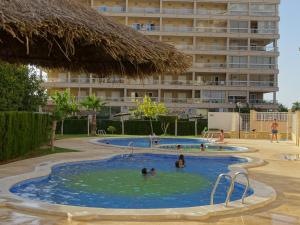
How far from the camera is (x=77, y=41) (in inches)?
241

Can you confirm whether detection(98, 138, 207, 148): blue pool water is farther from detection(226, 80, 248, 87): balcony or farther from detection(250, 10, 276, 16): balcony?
detection(250, 10, 276, 16): balcony

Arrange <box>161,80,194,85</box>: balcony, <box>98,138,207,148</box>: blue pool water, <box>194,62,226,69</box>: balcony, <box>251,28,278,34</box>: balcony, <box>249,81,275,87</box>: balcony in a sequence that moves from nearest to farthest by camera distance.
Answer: <box>98,138,207,148</box>: blue pool water < <box>161,80,194,85</box>: balcony < <box>194,62,226,69</box>: balcony < <box>249,81,275,87</box>: balcony < <box>251,28,278,34</box>: balcony

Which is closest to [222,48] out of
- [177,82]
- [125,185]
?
[177,82]

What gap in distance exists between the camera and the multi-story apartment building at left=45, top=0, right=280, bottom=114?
62.9 m

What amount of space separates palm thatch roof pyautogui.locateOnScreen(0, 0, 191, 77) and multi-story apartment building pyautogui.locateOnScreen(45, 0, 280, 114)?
5420 centimetres

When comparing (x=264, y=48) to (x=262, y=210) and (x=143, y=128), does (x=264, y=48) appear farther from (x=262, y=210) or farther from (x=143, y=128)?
(x=262, y=210)

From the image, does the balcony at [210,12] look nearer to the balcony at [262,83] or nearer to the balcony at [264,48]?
the balcony at [264,48]

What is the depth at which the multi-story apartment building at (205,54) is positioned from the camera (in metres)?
62.9

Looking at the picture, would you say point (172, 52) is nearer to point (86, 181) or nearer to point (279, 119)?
point (86, 181)

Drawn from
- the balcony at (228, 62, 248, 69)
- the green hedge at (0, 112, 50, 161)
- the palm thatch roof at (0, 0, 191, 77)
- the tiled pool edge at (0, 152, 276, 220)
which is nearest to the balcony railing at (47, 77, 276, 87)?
the balcony at (228, 62, 248, 69)

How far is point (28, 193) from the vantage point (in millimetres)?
11977

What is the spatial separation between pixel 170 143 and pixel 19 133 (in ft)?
61.1

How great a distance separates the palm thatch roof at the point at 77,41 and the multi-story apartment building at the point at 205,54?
2134 inches

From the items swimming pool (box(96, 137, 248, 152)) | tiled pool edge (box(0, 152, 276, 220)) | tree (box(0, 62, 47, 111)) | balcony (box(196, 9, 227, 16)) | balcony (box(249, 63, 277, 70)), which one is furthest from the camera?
balcony (box(196, 9, 227, 16))
